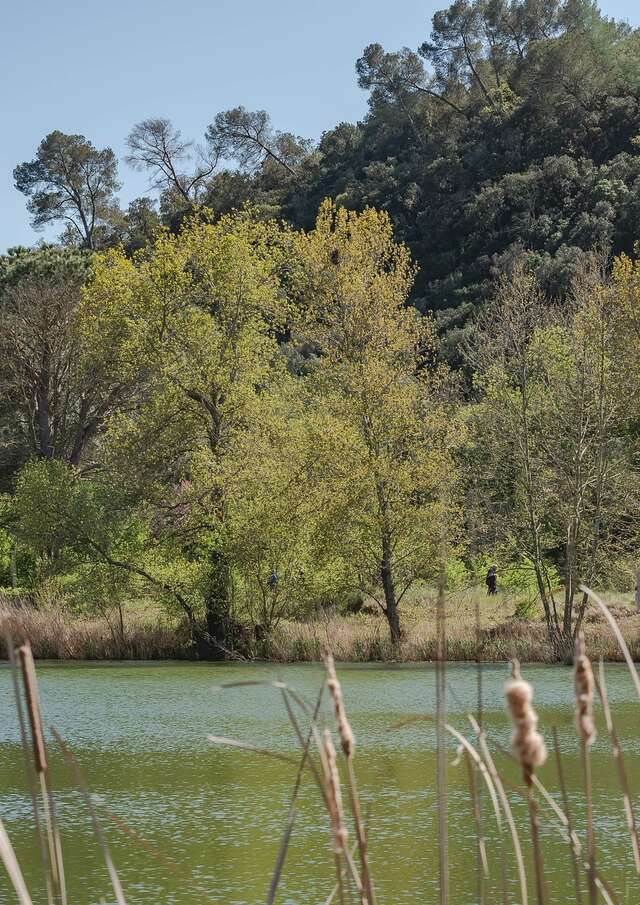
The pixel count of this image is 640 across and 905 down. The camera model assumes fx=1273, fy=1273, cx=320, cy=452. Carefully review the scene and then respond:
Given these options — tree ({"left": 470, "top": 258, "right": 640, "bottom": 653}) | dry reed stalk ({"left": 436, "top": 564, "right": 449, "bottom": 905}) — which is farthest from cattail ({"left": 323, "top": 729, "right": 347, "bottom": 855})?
tree ({"left": 470, "top": 258, "right": 640, "bottom": 653})

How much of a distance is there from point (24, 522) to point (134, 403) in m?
7.37

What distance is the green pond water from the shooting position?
262 inches

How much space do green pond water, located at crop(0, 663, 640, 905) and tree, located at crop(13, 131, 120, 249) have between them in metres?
40.9

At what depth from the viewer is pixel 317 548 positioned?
21125 millimetres

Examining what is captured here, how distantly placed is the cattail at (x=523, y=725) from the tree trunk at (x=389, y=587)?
20098 mm

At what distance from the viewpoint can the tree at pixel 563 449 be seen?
19.2 metres

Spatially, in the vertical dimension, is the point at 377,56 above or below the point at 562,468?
above

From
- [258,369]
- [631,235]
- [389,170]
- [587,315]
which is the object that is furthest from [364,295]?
[389,170]

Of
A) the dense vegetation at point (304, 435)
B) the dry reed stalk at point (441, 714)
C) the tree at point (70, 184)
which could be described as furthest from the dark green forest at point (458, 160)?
the dry reed stalk at point (441, 714)

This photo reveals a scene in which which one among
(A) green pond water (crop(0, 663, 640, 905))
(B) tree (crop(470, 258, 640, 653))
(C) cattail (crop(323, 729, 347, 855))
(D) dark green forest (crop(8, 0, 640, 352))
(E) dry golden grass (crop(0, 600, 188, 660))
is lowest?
(A) green pond water (crop(0, 663, 640, 905))

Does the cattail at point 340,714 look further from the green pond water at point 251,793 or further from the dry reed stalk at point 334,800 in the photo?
the green pond water at point 251,793

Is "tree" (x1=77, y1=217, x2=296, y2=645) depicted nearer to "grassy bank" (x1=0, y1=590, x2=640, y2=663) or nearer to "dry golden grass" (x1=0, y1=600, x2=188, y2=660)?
"dry golden grass" (x1=0, y1=600, x2=188, y2=660)

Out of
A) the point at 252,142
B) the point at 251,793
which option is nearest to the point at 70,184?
the point at 252,142

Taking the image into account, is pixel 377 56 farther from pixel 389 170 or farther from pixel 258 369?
pixel 258 369
